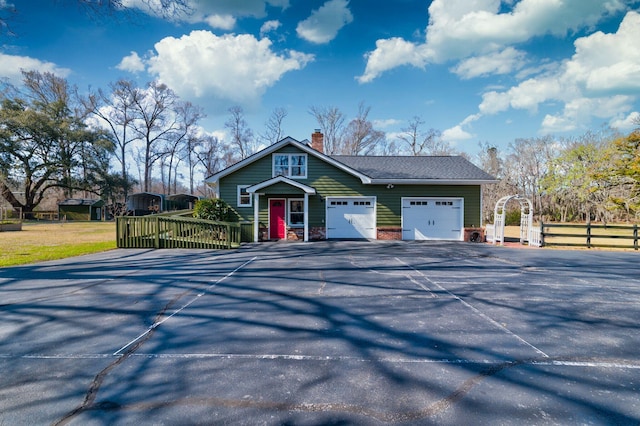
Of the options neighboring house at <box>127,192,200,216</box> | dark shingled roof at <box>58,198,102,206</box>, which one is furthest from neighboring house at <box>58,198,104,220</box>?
neighboring house at <box>127,192,200,216</box>

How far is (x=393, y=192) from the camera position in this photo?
15.9 metres

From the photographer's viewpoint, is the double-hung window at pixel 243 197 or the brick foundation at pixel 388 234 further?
the brick foundation at pixel 388 234

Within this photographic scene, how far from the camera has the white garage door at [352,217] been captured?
1586 centimetres

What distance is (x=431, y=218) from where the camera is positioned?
15.9m

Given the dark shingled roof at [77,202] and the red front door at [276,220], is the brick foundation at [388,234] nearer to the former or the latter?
the red front door at [276,220]

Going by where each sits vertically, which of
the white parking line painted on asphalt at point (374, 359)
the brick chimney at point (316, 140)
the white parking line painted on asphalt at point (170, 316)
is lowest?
the white parking line painted on asphalt at point (374, 359)

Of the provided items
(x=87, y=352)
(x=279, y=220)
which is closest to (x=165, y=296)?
(x=87, y=352)

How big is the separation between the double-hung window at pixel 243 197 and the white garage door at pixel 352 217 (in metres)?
4.18

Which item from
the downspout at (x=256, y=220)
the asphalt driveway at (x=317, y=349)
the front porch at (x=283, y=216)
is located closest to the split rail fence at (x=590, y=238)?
the asphalt driveway at (x=317, y=349)

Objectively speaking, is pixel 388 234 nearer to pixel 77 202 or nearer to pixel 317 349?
pixel 317 349

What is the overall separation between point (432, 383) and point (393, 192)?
13518mm

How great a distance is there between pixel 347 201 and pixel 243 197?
208 inches

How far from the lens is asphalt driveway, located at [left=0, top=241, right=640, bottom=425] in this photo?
2520mm

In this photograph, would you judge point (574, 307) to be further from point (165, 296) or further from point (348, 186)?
point (348, 186)
